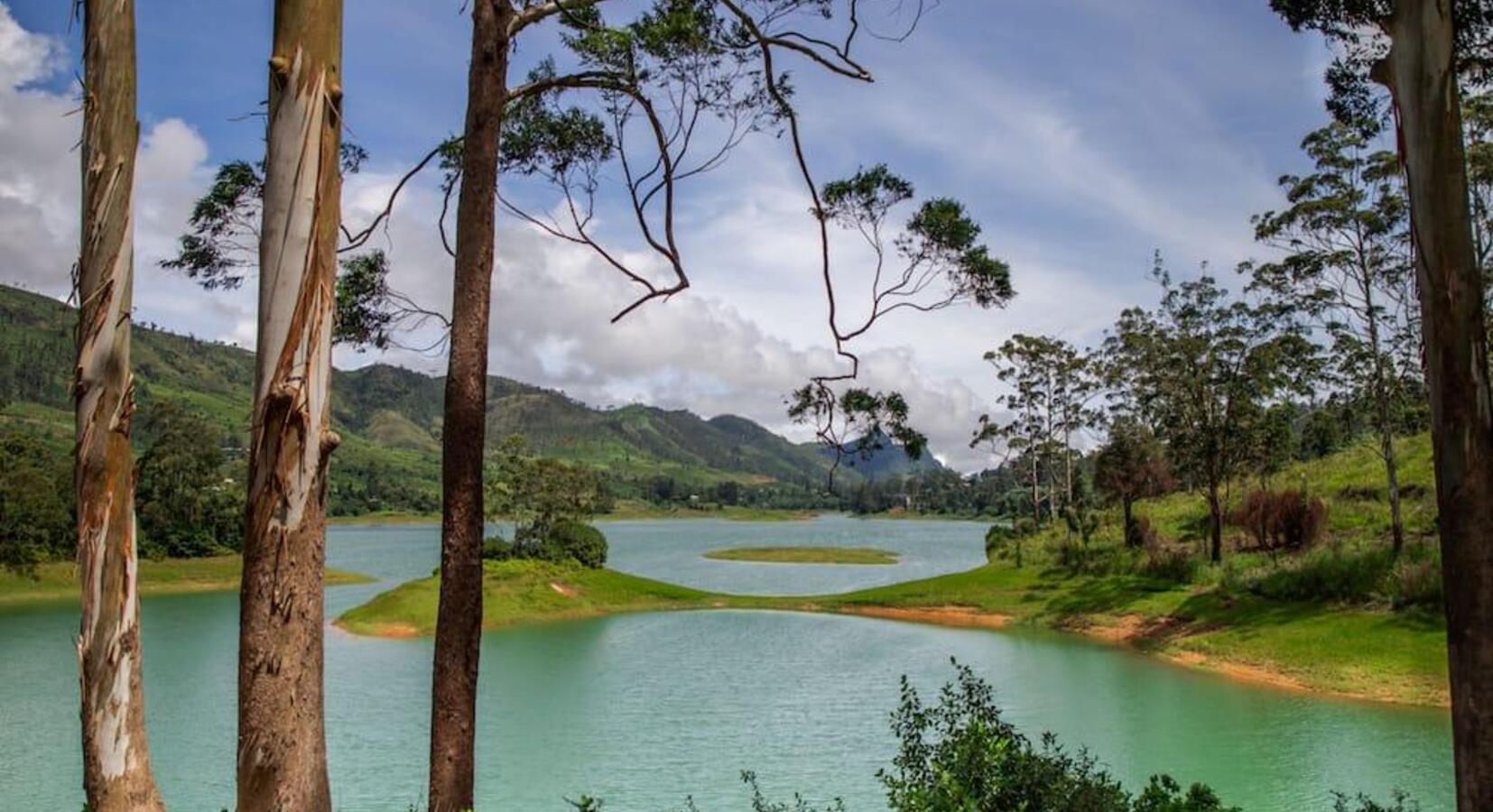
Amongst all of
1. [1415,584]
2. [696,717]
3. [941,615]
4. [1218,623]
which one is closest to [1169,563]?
[1218,623]

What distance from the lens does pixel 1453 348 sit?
4.62 meters

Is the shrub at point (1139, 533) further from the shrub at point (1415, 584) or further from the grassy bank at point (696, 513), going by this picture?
the grassy bank at point (696, 513)

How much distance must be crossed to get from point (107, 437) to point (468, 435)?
1630mm

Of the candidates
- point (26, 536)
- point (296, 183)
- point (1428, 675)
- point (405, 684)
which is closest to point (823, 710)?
point (405, 684)

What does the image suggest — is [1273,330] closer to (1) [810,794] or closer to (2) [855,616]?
(2) [855,616]

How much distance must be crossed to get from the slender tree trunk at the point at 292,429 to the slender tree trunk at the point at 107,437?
947 mm

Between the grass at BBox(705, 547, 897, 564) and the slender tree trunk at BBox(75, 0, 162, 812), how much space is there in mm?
62185

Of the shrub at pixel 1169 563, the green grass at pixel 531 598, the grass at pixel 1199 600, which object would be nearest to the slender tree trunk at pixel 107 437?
the grass at pixel 1199 600

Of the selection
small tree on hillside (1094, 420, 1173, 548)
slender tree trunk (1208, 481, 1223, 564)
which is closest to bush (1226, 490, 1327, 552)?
slender tree trunk (1208, 481, 1223, 564)

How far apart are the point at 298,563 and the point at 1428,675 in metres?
21.9

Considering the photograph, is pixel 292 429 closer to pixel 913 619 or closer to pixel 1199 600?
pixel 1199 600

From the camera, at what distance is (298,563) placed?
3.29 m

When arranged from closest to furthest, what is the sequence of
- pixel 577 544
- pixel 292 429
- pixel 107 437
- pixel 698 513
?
1. pixel 292 429
2. pixel 107 437
3. pixel 577 544
4. pixel 698 513

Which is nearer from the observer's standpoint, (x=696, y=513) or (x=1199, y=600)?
(x=1199, y=600)
